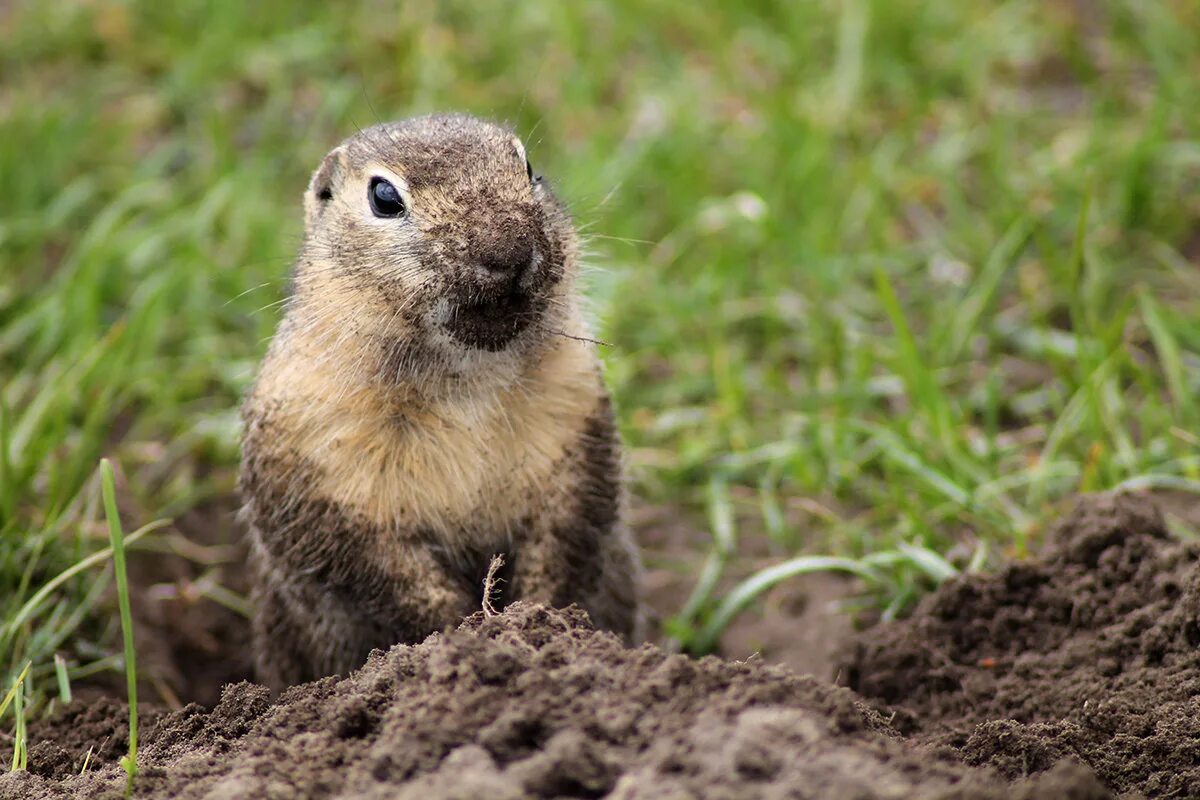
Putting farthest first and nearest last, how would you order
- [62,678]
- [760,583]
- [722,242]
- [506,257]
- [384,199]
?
1. [722,242]
2. [760,583]
3. [62,678]
4. [384,199]
5. [506,257]

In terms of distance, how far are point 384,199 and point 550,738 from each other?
65.0 inches

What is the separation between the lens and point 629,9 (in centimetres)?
784

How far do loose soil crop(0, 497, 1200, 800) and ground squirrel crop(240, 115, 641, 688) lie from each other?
621 mm

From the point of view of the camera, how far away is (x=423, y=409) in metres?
3.80

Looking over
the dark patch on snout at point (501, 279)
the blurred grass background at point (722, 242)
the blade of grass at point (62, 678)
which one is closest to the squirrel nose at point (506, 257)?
the dark patch on snout at point (501, 279)

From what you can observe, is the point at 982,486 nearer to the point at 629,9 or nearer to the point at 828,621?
the point at 828,621

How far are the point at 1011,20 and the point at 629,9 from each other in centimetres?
209

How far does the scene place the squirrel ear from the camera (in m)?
4.01

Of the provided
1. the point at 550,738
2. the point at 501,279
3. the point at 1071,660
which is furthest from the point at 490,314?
the point at 1071,660

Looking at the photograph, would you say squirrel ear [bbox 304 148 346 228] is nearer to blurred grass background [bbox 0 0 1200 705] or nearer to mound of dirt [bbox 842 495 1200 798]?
blurred grass background [bbox 0 0 1200 705]

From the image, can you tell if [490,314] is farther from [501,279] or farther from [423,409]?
[423,409]

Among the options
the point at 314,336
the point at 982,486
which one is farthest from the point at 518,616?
the point at 982,486

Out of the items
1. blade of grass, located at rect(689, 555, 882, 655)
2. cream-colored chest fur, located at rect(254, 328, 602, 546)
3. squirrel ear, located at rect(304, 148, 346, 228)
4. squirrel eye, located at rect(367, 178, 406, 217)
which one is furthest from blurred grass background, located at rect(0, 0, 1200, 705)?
squirrel eye, located at rect(367, 178, 406, 217)

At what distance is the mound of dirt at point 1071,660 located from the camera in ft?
10.3
